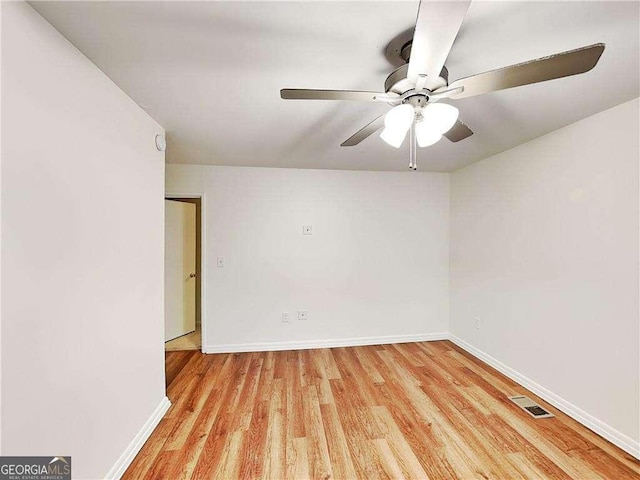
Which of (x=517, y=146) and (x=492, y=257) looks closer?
(x=517, y=146)

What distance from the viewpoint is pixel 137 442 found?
5.71ft

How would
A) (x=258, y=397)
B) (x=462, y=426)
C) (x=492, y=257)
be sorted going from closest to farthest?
(x=462, y=426) < (x=258, y=397) < (x=492, y=257)

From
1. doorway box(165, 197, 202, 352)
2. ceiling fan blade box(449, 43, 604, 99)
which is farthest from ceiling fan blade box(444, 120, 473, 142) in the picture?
doorway box(165, 197, 202, 352)

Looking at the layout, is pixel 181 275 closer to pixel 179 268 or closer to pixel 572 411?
pixel 179 268

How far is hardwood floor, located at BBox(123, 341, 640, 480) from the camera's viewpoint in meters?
1.62

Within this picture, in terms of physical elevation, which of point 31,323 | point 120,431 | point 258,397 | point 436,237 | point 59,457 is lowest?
point 258,397

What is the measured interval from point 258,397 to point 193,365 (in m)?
1.01

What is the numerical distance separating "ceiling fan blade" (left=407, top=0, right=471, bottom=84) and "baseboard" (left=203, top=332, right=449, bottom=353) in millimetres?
3060

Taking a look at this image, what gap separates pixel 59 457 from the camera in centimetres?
117

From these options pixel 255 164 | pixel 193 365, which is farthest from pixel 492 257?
pixel 193 365

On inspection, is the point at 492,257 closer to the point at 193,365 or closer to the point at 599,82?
the point at 599,82

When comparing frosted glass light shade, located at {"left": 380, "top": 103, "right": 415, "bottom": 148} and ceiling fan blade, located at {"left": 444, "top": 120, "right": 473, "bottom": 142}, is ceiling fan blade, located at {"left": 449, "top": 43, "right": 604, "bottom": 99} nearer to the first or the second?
frosted glass light shade, located at {"left": 380, "top": 103, "right": 415, "bottom": 148}

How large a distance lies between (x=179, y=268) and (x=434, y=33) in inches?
152

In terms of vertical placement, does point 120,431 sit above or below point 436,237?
below
